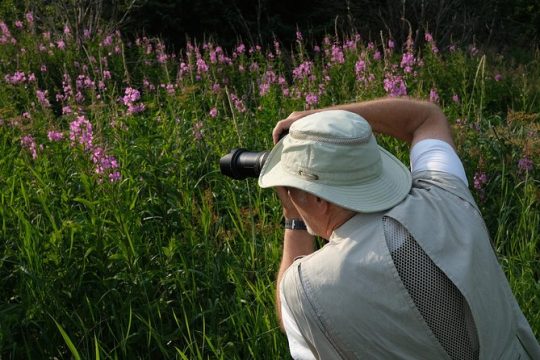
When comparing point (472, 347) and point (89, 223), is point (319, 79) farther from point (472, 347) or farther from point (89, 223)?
point (472, 347)

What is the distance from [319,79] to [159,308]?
3.10 m

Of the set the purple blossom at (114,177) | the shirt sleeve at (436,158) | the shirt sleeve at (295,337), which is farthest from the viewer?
the purple blossom at (114,177)

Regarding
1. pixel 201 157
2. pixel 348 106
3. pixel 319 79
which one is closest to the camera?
pixel 348 106

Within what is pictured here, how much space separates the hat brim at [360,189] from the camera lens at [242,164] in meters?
0.34

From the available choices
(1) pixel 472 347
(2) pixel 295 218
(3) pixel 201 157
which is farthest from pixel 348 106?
(3) pixel 201 157

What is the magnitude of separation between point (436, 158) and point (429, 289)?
45 cm

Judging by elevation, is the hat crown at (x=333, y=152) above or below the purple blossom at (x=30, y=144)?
above

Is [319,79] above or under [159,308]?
under

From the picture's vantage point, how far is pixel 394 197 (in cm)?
137

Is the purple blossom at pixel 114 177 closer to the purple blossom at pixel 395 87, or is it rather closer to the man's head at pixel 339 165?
the man's head at pixel 339 165

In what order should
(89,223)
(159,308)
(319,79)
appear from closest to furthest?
(159,308) < (89,223) < (319,79)

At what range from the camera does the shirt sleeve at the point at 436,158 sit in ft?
5.24

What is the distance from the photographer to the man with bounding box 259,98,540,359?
50.0 inches

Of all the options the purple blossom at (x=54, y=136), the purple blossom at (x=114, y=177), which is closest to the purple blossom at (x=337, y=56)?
the purple blossom at (x=54, y=136)
